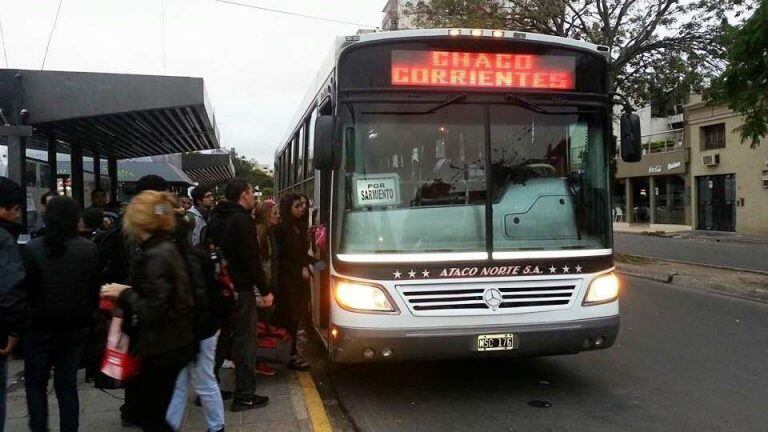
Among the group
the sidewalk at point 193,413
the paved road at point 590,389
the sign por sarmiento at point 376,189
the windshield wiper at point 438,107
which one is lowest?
the paved road at point 590,389

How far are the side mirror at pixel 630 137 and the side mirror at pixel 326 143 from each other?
259 centimetres

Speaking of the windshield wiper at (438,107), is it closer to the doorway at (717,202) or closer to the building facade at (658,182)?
the doorway at (717,202)

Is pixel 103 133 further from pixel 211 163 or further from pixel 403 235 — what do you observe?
pixel 211 163

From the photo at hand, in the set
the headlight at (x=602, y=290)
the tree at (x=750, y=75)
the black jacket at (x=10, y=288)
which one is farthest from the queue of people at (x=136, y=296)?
the tree at (x=750, y=75)

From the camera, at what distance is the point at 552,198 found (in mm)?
5480

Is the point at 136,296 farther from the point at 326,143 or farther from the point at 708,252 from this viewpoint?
the point at 708,252

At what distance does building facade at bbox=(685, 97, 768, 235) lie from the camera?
2709 centimetres

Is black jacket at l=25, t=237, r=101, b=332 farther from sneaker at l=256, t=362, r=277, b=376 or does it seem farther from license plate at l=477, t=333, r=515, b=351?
license plate at l=477, t=333, r=515, b=351

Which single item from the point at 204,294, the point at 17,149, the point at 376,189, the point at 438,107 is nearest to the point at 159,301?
the point at 204,294

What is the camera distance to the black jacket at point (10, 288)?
11.2 ft

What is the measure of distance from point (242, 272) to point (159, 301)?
1.55m

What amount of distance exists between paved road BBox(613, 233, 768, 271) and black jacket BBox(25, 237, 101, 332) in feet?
49.8

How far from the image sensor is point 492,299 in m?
5.12

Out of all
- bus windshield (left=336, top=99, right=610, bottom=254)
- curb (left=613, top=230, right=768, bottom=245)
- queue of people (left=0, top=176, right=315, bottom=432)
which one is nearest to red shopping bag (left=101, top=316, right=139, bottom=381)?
queue of people (left=0, top=176, right=315, bottom=432)
